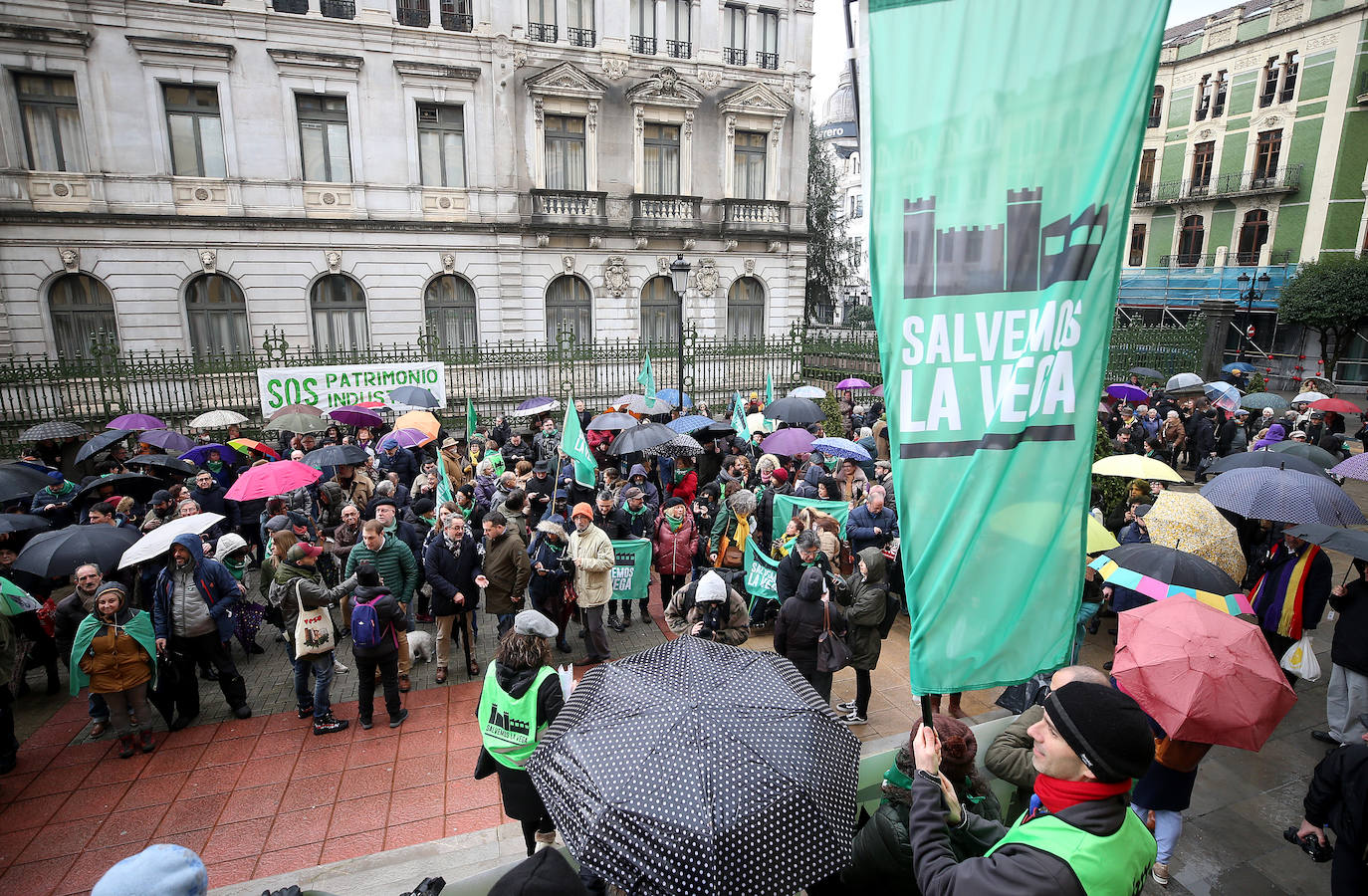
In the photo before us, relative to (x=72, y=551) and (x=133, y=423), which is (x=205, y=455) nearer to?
(x=133, y=423)

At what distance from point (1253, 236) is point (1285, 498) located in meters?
41.0

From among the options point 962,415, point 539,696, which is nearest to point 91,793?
point 539,696

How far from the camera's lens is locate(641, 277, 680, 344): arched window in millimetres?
26188

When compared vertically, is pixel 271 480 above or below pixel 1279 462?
below

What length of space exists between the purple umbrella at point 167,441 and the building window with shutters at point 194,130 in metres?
13.0

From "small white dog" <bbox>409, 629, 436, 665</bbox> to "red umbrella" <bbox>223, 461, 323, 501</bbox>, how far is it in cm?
235

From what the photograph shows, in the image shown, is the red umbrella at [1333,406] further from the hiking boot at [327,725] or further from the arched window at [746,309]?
the hiking boot at [327,725]

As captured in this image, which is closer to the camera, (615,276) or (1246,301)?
(615,276)

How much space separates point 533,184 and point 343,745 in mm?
21257

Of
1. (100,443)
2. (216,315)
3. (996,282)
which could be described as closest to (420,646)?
(996,282)

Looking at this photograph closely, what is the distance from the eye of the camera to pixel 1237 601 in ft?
17.0

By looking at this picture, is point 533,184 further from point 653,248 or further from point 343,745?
point 343,745

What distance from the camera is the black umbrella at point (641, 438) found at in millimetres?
9805

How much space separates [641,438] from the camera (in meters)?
9.94
